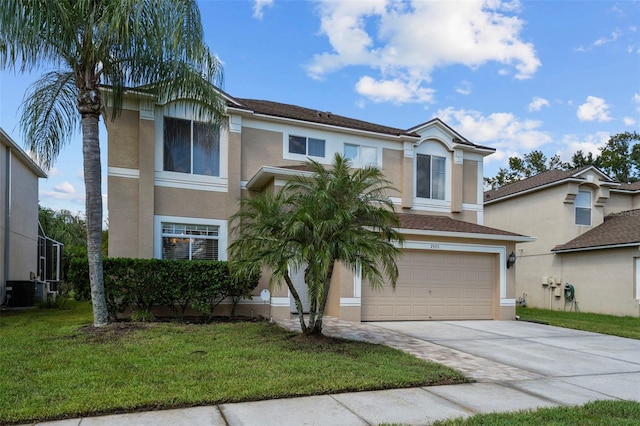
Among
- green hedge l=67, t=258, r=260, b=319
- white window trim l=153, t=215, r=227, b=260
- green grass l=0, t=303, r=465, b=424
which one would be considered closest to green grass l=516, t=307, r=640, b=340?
green grass l=0, t=303, r=465, b=424

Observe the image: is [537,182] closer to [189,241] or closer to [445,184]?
[445,184]

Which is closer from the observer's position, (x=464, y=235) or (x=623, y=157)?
(x=464, y=235)

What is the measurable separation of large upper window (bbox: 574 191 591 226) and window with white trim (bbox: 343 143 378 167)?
10962mm

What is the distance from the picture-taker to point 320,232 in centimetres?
817

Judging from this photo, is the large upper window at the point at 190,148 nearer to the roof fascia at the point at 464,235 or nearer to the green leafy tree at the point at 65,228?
the roof fascia at the point at 464,235

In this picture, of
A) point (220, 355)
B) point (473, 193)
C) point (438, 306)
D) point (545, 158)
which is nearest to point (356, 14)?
point (473, 193)

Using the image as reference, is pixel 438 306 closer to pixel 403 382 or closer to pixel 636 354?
pixel 636 354

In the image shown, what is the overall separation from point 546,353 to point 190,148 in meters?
10.6

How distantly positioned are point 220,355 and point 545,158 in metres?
36.2

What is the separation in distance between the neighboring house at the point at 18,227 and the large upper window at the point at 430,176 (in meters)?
14.0

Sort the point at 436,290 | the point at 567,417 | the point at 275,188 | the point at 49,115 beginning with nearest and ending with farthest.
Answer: the point at 567,417, the point at 49,115, the point at 275,188, the point at 436,290

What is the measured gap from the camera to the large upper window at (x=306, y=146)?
14328mm

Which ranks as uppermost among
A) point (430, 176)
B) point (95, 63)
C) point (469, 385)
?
point (95, 63)

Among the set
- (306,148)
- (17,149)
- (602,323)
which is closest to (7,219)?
(17,149)
